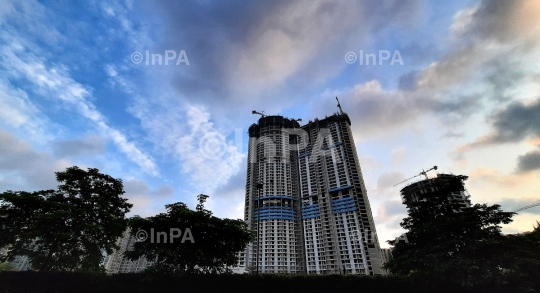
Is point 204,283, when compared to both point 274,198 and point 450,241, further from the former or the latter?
point 274,198

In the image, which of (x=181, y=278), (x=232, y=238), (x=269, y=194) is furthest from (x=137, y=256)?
(x=269, y=194)

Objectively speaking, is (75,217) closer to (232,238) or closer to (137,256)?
(137,256)

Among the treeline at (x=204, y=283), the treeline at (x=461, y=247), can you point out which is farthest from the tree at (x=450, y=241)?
the treeline at (x=204, y=283)

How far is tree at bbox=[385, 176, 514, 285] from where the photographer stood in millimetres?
17375

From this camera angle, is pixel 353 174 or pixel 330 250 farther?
pixel 353 174

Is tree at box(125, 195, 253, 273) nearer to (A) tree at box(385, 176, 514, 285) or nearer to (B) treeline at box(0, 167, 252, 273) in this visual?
(B) treeline at box(0, 167, 252, 273)

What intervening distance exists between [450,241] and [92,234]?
3290cm

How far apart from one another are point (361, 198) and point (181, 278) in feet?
269

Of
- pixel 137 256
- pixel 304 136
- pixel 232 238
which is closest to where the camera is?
pixel 137 256

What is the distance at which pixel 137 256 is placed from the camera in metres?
21.0

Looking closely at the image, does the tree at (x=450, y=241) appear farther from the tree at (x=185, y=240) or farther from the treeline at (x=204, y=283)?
the tree at (x=185, y=240)

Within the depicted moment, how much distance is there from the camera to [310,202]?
96.9 m

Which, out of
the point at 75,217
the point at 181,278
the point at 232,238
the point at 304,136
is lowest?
the point at 181,278

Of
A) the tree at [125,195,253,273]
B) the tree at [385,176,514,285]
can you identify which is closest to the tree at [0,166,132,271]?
the tree at [125,195,253,273]
